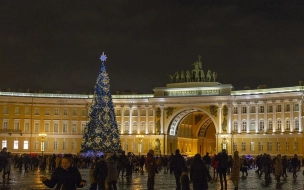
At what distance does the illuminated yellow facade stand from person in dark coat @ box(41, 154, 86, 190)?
65495 millimetres

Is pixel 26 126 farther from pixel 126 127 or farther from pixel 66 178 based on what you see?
pixel 66 178

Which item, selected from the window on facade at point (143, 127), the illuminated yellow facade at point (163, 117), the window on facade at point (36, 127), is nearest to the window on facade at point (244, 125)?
the illuminated yellow facade at point (163, 117)

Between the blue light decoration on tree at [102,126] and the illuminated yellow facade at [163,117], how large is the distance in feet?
88.1

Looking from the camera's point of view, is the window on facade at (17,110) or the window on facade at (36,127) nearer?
the window on facade at (17,110)

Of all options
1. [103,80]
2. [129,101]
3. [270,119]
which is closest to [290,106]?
[270,119]

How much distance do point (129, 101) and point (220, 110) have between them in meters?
13.8

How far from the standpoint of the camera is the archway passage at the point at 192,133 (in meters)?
84.7

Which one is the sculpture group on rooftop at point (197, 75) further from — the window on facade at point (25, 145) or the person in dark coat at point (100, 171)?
the person in dark coat at point (100, 171)

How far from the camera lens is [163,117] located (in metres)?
82.4

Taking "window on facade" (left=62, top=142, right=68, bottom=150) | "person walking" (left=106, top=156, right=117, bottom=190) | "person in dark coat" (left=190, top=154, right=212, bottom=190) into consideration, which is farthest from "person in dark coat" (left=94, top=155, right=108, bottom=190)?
"window on facade" (left=62, top=142, right=68, bottom=150)

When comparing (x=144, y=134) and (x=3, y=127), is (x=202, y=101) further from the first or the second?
(x=3, y=127)

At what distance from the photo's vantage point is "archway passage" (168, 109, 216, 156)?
8467cm

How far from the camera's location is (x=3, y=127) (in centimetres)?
8038

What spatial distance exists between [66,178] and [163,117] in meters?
72.8
